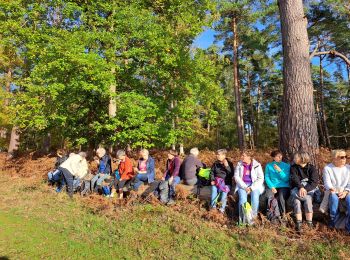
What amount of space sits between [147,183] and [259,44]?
17071mm

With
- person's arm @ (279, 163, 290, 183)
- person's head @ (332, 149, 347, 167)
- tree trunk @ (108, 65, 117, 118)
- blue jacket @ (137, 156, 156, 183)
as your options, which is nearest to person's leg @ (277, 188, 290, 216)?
person's arm @ (279, 163, 290, 183)

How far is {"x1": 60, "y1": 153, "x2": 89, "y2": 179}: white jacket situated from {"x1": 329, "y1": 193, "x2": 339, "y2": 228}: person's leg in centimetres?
750

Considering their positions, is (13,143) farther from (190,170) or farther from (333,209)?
(333,209)

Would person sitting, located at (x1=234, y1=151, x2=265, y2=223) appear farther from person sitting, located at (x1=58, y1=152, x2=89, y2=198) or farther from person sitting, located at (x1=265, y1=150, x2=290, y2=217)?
person sitting, located at (x1=58, y1=152, x2=89, y2=198)

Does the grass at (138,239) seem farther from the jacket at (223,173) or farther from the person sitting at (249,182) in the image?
the jacket at (223,173)

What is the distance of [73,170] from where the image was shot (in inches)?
402

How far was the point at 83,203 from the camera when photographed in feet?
28.7

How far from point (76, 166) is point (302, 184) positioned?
284 inches

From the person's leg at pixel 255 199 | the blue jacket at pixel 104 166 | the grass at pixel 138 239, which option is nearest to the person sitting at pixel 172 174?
the grass at pixel 138 239

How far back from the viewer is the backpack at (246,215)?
621 cm

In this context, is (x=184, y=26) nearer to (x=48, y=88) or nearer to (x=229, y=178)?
(x=48, y=88)

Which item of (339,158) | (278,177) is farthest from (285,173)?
(339,158)

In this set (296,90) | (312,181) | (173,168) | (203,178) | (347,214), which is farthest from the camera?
(173,168)

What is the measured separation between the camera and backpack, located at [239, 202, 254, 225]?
621cm
